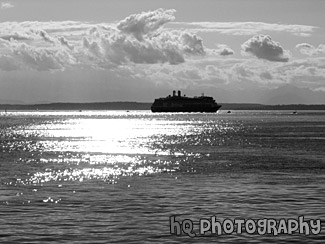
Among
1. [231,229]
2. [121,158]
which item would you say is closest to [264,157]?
[121,158]

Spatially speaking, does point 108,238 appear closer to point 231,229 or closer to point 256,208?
point 231,229

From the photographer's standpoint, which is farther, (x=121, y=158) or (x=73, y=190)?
(x=121, y=158)

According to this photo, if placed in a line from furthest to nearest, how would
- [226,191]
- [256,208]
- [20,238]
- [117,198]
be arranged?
1. [226,191]
2. [117,198]
3. [256,208]
4. [20,238]

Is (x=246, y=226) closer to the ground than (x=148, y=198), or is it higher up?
closer to the ground

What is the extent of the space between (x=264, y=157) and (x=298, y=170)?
17.0m

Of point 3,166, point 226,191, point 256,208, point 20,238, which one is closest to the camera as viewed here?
point 20,238

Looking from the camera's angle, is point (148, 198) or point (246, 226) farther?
point (148, 198)

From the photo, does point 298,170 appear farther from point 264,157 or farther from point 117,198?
point 117,198

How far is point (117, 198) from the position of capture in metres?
37.3

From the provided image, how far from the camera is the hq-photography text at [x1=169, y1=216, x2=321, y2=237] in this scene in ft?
89.6

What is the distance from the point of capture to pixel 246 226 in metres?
27.9

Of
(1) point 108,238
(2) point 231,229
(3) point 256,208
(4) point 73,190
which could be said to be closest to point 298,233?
(2) point 231,229

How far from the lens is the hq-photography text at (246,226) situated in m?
27.3

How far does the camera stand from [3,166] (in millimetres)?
60000
